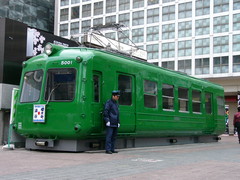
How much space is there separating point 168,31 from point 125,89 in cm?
3557

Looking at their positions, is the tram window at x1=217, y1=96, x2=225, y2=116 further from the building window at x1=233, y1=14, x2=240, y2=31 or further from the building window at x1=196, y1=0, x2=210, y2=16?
the building window at x1=196, y1=0, x2=210, y2=16

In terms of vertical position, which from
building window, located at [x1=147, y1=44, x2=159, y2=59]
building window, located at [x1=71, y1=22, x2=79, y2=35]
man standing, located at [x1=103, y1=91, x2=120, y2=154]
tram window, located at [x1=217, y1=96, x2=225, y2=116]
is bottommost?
man standing, located at [x1=103, y1=91, x2=120, y2=154]

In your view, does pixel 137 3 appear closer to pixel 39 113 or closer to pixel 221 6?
pixel 221 6

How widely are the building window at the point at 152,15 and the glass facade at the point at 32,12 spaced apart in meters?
13.8

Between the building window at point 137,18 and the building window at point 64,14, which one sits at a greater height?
the building window at point 64,14

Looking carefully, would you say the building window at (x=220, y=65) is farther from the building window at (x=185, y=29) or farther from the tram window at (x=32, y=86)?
the tram window at (x=32, y=86)

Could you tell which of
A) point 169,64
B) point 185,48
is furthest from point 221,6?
point 169,64

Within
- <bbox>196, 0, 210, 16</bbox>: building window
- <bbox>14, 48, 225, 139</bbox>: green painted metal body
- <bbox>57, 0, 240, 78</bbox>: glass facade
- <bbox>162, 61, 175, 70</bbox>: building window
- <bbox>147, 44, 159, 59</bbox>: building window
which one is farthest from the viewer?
<bbox>147, 44, 159, 59</bbox>: building window

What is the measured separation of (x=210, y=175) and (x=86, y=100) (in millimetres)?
4404

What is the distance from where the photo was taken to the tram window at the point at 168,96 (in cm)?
1376

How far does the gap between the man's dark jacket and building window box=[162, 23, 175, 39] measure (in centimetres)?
3644

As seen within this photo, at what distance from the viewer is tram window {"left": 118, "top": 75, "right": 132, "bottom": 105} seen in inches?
455

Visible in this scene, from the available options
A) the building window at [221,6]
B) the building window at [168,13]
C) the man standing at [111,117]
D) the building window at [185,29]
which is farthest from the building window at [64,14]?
the man standing at [111,117]

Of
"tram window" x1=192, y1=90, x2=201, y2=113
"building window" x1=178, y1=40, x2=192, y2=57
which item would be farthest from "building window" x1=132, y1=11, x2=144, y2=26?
"tram window" x1=192, y1=90, x2=201, y2=113
